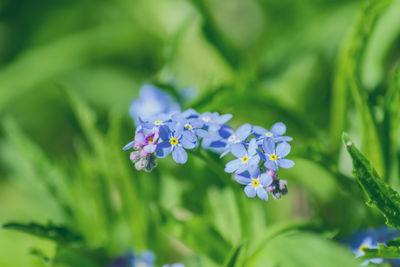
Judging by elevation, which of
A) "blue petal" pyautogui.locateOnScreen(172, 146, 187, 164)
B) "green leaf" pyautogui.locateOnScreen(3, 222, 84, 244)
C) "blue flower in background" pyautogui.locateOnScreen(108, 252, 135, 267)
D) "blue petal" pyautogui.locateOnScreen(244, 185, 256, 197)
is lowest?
"green leaf" pyautogui.locateOnScreen(3, 222, 84, 244)

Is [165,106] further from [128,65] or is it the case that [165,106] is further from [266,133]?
[128,65]

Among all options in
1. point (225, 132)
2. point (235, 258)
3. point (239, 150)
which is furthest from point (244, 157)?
point (235, 258)

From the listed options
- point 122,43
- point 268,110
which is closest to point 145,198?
point 268,110

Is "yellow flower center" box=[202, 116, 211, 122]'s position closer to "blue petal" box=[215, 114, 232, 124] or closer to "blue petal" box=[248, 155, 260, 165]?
"blue petal" box=[215, 114, 232, 124]

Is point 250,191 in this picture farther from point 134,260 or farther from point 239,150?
point 134,260

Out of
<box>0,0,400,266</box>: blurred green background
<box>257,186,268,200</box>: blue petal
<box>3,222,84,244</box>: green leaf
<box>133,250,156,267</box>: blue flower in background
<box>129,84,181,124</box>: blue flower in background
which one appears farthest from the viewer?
<box>129,84,181,124</box>: blue flower in background

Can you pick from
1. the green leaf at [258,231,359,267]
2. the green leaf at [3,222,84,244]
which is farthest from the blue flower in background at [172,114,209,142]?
the green leaf at [3,222,84,244]

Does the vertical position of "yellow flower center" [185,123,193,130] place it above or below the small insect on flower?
above

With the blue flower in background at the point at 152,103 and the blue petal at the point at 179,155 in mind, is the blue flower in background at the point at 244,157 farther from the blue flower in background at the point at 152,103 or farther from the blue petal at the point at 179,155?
the blue flower in background at the point at 152,103

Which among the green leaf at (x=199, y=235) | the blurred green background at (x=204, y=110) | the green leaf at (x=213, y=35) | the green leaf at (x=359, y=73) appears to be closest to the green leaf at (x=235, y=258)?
the blurred green background at (x=204, y=110)
